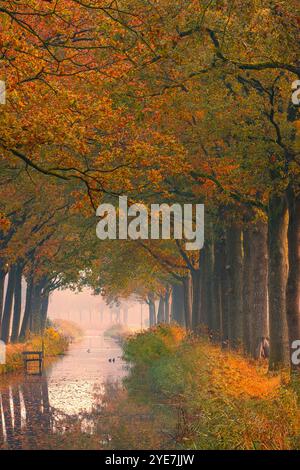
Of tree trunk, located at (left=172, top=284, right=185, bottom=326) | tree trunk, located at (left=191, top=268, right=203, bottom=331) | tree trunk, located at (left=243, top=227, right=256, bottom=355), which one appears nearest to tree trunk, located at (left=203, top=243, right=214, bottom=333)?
tree trunk, located at (left=191, top=268, right=203, bottom=331)

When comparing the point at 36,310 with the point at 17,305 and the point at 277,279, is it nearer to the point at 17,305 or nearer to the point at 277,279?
the point at 17,305

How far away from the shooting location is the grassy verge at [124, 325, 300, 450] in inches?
538

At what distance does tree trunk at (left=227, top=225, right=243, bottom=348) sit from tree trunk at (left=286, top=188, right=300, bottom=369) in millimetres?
7874

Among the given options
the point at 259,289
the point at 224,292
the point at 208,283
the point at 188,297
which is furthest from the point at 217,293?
the point at 188,297

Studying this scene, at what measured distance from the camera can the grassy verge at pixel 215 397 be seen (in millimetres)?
13656

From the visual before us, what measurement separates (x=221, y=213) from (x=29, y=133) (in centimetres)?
1468

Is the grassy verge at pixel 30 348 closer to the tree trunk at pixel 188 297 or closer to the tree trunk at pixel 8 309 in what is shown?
the tree trunk at pixel 8 309

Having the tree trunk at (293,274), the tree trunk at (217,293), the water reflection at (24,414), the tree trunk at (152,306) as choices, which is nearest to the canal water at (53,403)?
the water reflection at (24,414)

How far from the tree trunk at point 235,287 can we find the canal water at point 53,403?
4.78 meters

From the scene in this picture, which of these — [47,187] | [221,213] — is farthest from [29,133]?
[47,187]

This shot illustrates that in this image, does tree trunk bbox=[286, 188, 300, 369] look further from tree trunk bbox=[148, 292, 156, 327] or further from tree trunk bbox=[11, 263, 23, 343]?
tree trunk bbox=[148, 292, 156, 327]

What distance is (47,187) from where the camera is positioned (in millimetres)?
37750

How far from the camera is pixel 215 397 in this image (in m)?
18.5
